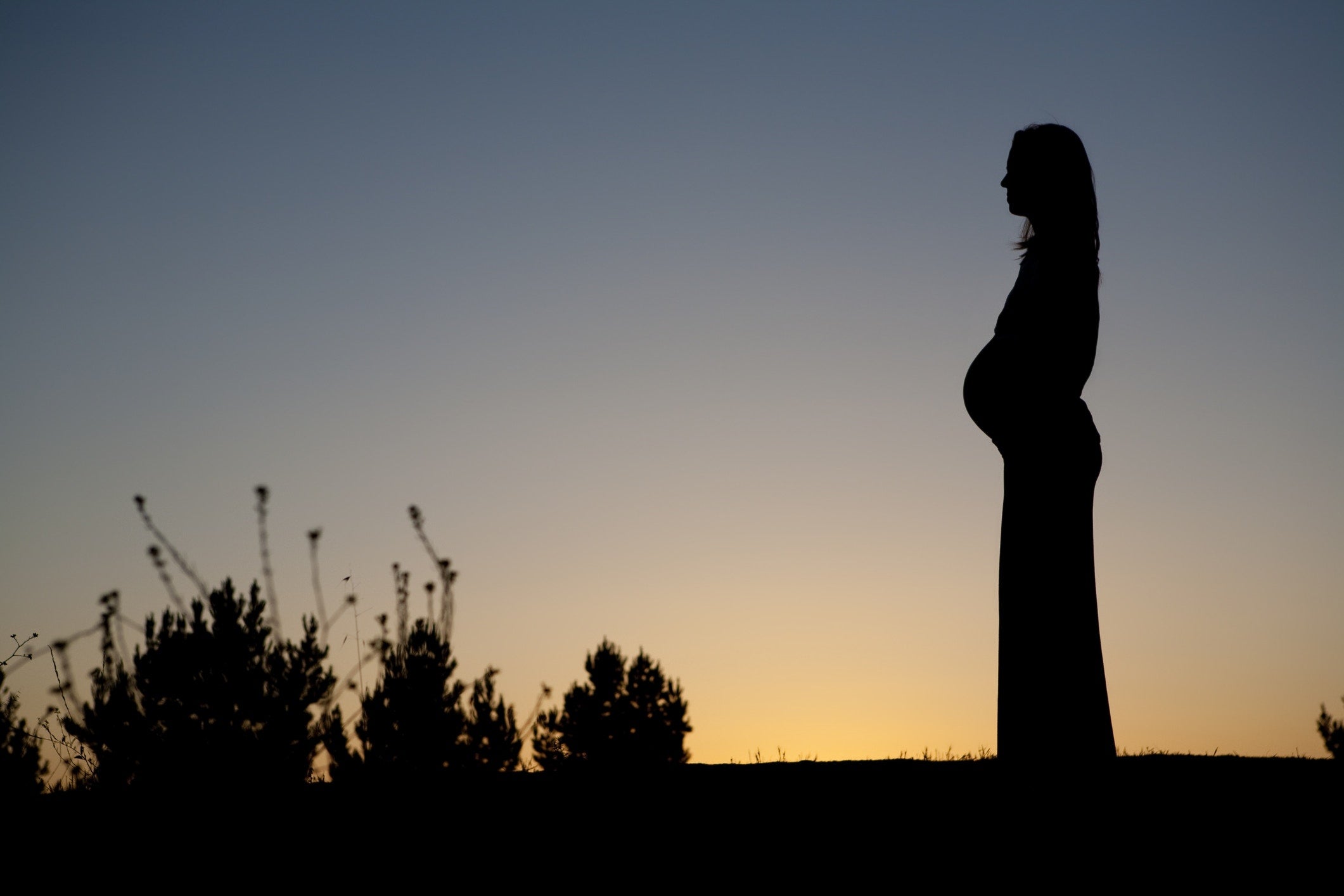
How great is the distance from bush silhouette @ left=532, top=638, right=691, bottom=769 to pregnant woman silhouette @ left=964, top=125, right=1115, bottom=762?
102 ft

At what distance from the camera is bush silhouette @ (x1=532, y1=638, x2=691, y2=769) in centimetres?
3644

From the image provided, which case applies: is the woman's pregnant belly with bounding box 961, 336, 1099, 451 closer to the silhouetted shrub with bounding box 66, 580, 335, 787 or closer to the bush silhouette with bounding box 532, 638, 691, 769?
the silhouetted shrub with bounding box 66, 580, 335, 787

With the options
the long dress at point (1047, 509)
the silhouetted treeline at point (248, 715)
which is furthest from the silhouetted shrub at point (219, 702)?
the long dress at point (1047, 509)

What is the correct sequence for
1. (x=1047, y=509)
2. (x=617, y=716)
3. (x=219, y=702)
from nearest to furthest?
(x=1047, y=509) < (x=219, y=702) < (x=617, y=716)

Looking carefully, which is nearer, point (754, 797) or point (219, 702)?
point (754, 797)

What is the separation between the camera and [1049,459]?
5156mm

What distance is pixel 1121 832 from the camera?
462cm

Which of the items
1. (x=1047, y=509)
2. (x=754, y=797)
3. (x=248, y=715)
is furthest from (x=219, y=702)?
(x=1047, y=509)

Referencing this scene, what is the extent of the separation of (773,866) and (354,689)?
4.42m

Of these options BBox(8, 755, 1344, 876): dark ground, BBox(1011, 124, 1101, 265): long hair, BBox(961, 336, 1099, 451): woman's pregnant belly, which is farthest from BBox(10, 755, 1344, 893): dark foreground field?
BBox(1011, 124, 1101, 265): long hair

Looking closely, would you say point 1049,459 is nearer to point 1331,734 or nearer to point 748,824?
point 748,824

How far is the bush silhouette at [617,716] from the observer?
36438 millimetres

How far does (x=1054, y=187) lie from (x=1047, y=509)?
5.36 ft

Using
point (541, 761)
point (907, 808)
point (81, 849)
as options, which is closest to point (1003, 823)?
point (907, 808)
